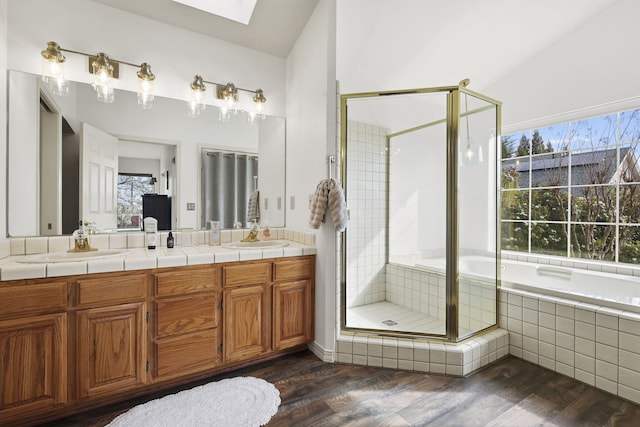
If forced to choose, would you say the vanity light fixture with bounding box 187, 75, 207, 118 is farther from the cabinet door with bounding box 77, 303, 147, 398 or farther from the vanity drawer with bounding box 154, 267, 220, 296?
the cabinet door with bounding box 77, 303, 147, 398

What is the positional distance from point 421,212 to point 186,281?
229 centimetres

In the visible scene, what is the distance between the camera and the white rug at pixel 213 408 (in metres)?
1.54

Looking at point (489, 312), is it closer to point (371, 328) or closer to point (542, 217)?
point (371, 328)

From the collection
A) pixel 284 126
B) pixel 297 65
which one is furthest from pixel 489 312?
pixel 297 65

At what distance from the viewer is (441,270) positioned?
8.40ft

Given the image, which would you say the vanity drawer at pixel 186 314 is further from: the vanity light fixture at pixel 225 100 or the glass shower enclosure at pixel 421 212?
the vanity light fixture at pixel 225 100

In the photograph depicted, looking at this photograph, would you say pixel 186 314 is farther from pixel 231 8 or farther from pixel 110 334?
pixel 231 8

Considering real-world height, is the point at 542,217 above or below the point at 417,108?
below

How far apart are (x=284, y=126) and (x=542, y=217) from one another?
3.03 meters

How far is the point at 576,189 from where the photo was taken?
3.08 m

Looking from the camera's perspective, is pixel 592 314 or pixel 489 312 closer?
pixel 592 314

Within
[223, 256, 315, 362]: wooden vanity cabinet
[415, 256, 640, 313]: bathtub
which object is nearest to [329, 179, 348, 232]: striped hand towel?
[223, 256, 315, 362]: wooden vanity cabinet

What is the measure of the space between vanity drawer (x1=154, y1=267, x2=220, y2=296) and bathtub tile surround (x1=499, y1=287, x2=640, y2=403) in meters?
2.30

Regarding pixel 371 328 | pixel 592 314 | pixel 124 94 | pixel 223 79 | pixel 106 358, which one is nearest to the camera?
pixel 106 358
